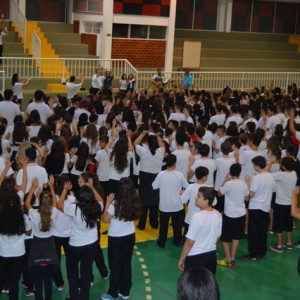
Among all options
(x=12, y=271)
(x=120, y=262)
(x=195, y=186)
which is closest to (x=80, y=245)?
(x=120, y=262)

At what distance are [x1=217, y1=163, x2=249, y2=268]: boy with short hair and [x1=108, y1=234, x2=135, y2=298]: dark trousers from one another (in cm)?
181

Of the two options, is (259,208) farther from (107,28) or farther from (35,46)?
(107,28)

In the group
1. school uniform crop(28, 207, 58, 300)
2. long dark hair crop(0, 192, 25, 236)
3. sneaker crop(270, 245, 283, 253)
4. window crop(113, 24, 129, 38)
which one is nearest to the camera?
long dark hair crop(0, 192, 25, 236)

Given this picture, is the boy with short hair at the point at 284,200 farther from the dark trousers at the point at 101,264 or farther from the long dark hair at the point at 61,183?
the long dark hair at the point at 61,183

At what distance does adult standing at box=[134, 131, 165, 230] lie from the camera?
9.24m

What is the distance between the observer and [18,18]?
21.9 m

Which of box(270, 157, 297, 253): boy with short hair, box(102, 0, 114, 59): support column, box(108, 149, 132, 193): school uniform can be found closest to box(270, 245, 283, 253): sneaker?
box(270, 157, 297, 253): boy with short hair

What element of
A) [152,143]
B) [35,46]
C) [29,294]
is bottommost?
[29,294]

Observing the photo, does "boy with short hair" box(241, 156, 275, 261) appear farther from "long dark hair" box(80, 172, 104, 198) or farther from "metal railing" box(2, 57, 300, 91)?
"metal railing" box(2, 57, 300, 91)

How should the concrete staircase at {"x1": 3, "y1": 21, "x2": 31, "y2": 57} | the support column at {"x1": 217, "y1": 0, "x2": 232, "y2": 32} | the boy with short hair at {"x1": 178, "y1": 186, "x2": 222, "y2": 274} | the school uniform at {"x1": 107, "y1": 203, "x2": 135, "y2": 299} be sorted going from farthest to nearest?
the support column at {"x1": 217, "y1": 0, "x2": 232, "y2": 32}, the concrete staircase at {"x1": 3, "y1": 21, "x2": 31, "y2": 57}, the school uniform at {"x1": 107, "y1": 203, "x2": 135, "y2": 299}, the boy with short hair at {"x1": 178, "y1": 186, "x2": 222, "y2": 274}

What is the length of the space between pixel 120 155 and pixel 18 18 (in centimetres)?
1465

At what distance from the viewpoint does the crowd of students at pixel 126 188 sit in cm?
642

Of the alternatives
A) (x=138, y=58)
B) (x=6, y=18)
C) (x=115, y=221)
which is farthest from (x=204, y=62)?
(x=115, y=221)

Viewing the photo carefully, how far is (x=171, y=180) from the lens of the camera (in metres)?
8.51
